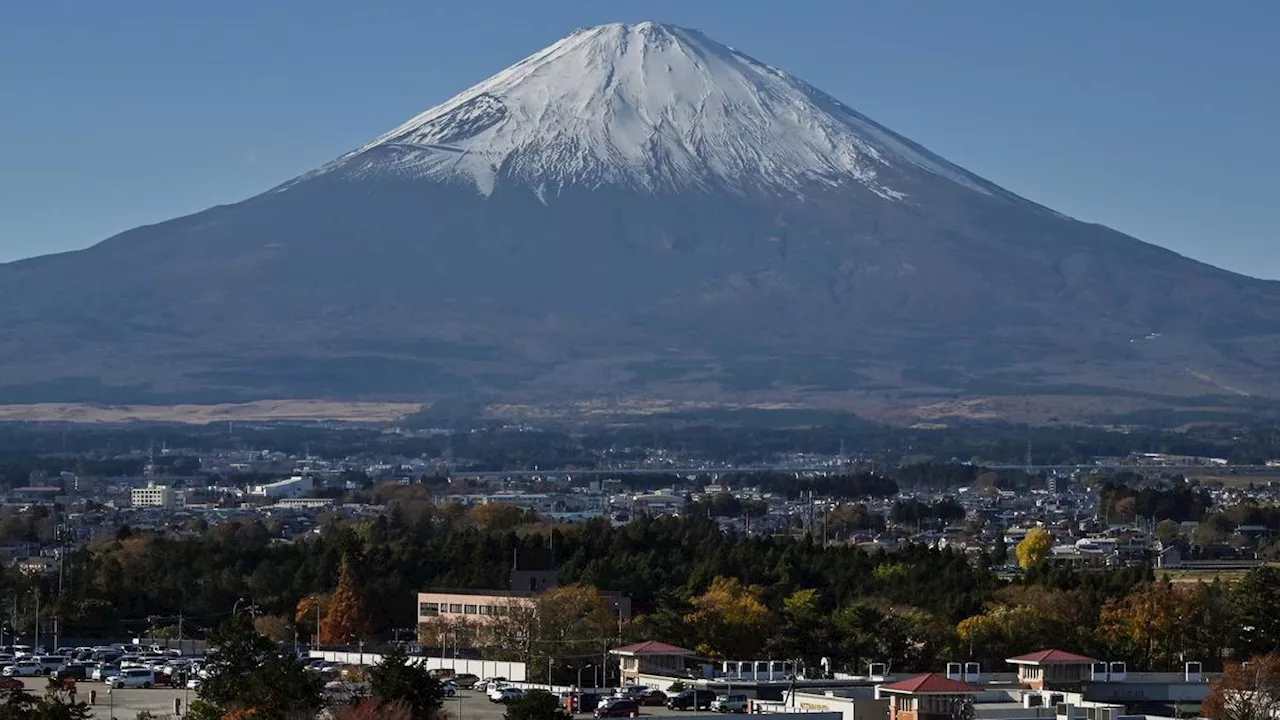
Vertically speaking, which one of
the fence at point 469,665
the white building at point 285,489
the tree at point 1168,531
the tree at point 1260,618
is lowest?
the fence at point 469,665

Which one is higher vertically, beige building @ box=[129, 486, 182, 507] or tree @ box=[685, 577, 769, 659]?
beige building @ box=[129, 486, 182, 507]

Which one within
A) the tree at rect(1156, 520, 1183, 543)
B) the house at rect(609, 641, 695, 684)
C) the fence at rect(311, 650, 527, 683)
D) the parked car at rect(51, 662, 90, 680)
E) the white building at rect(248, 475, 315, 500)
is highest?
the white building at rect(248, 475, 315, 500)

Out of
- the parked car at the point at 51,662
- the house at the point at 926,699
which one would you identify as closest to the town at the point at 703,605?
the house at the point at 926,699

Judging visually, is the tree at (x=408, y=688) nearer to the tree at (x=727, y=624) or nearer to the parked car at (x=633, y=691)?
the parked car at (x=633, y=691)

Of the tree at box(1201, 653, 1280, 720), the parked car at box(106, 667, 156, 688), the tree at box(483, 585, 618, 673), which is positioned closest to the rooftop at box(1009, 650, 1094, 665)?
the tree at box(1201, 653, 1280, 720)

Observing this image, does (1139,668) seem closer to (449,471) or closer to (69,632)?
(69,632)

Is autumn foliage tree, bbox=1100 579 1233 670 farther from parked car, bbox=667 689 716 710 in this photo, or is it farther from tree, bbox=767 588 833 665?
parked car, bbox=667 689 716 710

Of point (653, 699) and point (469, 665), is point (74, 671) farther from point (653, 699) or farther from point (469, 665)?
point (653, 699)
